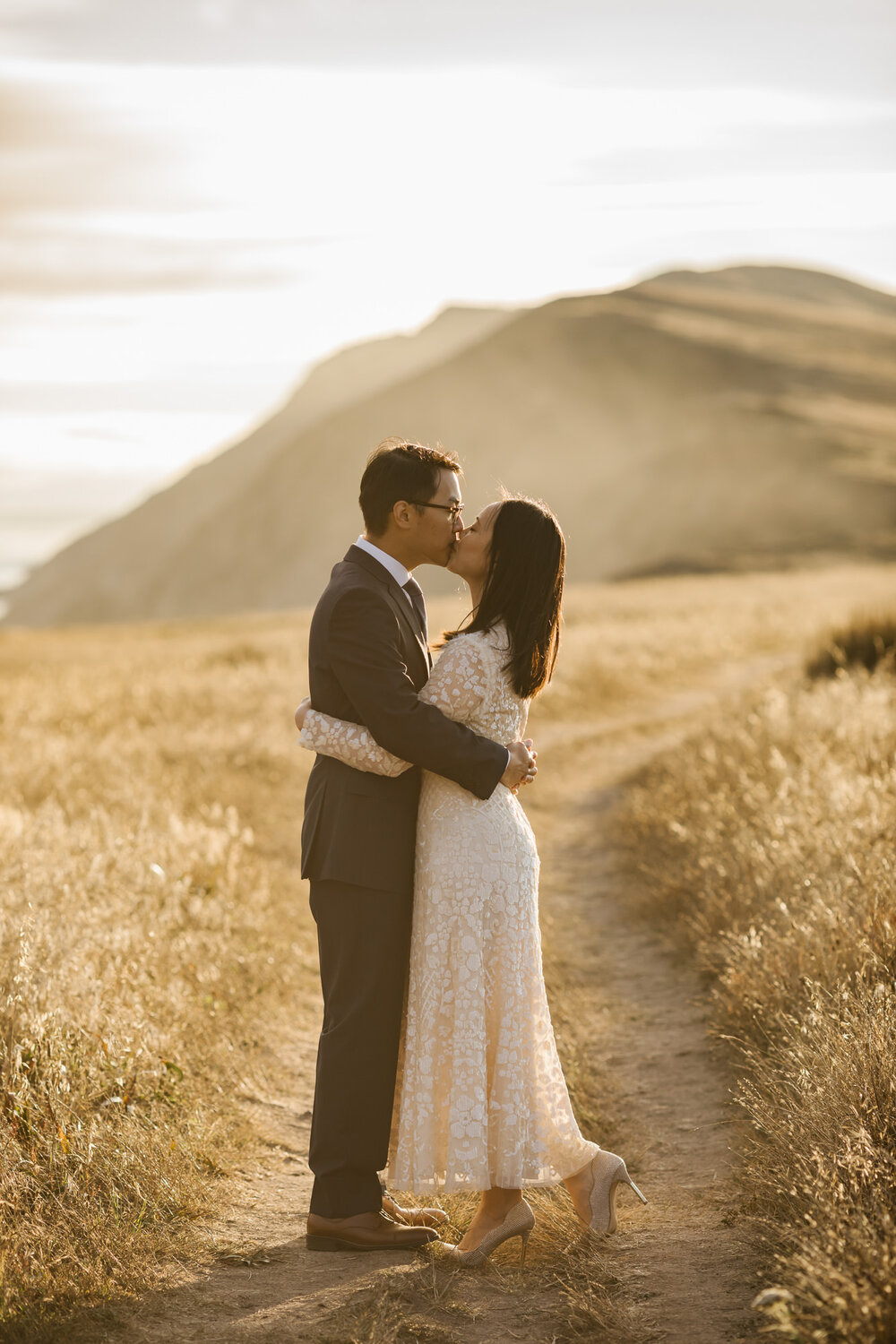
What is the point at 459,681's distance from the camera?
3.92 m

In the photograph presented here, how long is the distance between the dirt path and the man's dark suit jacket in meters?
1.31

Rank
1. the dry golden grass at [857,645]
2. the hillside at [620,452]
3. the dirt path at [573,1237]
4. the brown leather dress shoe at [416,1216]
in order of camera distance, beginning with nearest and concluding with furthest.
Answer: the dirt path at [573,1237]
the brown leather dress shoe at [416,1216]
the dry golden grass at [857,645]
the hillside at [620,452]

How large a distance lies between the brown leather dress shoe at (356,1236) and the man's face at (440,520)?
2.34 m

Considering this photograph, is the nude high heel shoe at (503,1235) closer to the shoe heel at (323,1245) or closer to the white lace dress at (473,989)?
the white lace dress at (473,989)

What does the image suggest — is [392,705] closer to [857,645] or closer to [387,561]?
[387,561]

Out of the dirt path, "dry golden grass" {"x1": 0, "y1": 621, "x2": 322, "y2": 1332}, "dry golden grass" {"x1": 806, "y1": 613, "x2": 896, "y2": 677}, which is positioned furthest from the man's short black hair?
"dry golden grass" {"x1": 806, "y1": 613, "x2": 896, "y2": 677}

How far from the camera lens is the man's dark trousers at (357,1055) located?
3.94m

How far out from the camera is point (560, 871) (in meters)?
9.05

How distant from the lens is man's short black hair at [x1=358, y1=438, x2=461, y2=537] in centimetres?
397

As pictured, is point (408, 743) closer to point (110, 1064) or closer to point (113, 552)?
point (110, 1064)

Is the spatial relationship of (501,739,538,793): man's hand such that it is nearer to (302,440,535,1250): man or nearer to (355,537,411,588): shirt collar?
(302,440,535,1250): man

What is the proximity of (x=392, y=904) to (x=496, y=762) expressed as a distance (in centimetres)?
65

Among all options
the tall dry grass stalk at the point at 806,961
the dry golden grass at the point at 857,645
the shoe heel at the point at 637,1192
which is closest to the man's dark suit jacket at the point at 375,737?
the shoe heel at the point at 637,1192

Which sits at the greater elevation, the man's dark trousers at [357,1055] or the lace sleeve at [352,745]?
the lace sleeve at [352,745]
